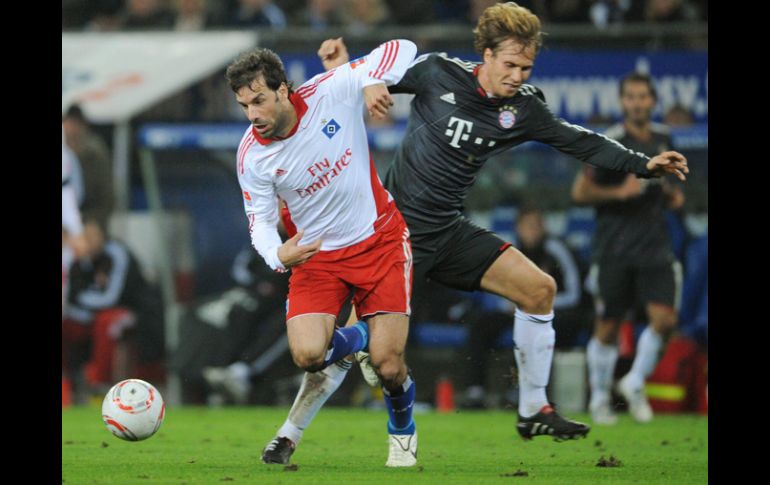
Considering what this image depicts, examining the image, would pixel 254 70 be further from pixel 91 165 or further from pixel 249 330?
pixel 91 165

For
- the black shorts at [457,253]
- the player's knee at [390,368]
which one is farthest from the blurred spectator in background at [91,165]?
the player's knee at [390,368]

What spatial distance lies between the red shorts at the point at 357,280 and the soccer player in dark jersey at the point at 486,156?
638mm

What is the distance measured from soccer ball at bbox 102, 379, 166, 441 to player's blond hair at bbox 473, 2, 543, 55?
275 centimetres

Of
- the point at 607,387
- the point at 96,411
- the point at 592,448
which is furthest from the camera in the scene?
the point at 96,411

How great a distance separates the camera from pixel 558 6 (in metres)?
13.3

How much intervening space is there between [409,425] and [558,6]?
7.02 metres

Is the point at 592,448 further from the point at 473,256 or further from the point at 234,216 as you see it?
the point at 234,216

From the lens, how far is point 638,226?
11.1 meters

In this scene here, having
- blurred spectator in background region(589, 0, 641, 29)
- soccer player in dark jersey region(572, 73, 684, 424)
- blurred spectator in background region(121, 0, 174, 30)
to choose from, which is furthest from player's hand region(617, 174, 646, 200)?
blurred spectator in background region(121, 0, 174, 30)

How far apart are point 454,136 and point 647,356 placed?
3883 mm

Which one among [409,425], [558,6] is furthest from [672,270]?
[409,425]

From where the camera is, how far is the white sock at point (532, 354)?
791cm

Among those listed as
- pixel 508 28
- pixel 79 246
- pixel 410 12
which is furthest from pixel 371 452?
pixel 410 12

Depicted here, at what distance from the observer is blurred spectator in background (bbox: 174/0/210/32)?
1417 cm
